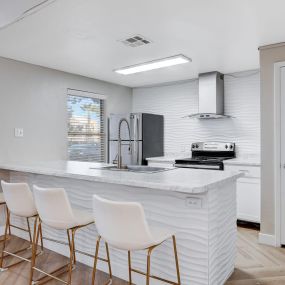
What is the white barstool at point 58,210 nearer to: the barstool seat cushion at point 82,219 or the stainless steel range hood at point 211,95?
the barstool seat cushion at point 82,219

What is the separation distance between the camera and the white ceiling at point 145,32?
2.39 meters

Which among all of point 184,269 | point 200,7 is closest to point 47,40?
point 200,7

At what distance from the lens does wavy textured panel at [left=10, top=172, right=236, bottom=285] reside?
2.02 meters

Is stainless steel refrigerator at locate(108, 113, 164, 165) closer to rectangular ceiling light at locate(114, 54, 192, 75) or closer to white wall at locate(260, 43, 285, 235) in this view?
rectangular ceiling light at locate(114, 54, 192, 75)

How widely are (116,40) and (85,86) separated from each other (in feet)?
6.37

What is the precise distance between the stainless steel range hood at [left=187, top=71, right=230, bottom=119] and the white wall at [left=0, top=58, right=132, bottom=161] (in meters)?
2.02

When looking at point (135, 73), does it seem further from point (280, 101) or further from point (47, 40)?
point (280, 101)

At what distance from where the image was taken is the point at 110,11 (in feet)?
8.06

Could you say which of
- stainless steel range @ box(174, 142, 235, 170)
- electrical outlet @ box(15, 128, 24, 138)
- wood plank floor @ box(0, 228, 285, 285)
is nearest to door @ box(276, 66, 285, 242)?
wood plank floor @ box(0, 228, 285, 285)

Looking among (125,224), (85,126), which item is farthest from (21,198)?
(85,126)

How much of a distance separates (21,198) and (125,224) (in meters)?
1.24

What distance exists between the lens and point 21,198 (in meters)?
2.49

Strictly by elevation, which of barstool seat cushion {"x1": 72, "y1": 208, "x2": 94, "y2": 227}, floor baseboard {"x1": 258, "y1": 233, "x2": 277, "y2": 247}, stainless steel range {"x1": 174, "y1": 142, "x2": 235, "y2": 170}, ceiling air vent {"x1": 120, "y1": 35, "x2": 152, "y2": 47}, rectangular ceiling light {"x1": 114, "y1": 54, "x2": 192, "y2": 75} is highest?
ceiling air vent {"x1": 120, "y1": 35, "x2": 152, "y2": 47}

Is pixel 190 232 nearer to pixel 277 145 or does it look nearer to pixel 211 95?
pixel 277 145
